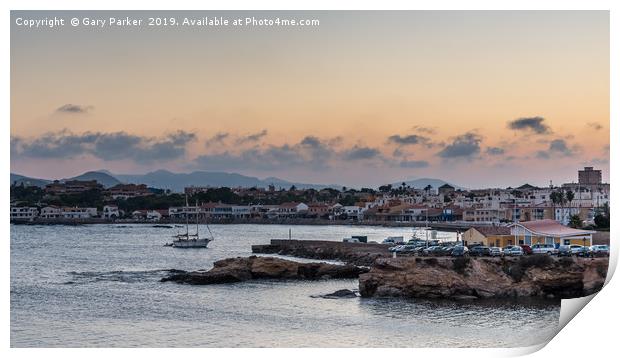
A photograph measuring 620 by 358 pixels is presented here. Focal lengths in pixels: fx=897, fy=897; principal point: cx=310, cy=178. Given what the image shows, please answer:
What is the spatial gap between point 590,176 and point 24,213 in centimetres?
1244

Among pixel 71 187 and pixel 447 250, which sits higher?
pixel 71 187

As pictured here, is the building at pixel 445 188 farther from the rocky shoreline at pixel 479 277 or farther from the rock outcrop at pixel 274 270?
the rocky shoreline at pixel 479 277

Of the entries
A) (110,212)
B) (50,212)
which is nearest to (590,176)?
(50,212)

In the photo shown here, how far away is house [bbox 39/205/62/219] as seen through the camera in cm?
2075

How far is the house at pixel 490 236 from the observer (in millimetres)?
12712

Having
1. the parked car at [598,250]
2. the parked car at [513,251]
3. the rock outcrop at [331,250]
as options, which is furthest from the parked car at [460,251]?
the rock outcrop at [331,250]

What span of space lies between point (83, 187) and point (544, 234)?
854 cm

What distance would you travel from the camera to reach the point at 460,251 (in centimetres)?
1228

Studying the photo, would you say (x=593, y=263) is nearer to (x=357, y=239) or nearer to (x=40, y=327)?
(x=40, y=327)

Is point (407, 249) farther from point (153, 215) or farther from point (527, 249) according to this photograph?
point (153, 215)

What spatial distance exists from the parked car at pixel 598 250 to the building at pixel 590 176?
78cm

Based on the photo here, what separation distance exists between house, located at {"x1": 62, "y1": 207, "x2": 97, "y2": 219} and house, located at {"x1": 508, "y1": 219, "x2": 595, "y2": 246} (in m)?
12.3

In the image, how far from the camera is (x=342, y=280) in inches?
531
